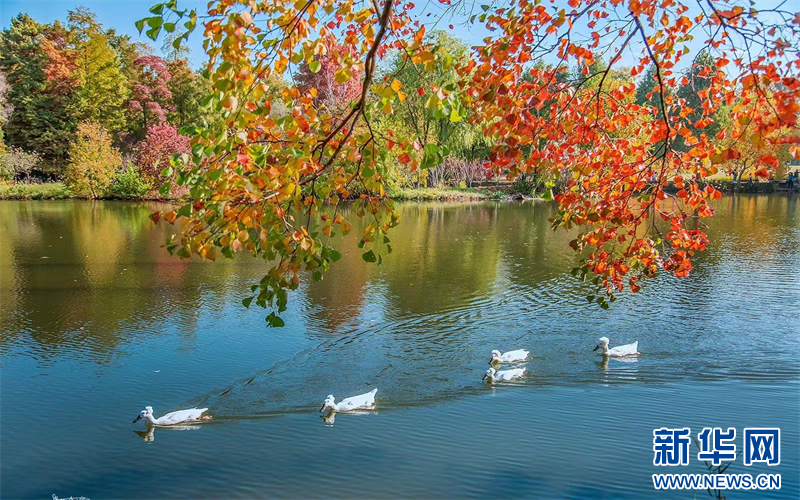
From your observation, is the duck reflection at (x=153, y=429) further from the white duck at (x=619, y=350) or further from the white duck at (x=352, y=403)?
the white duck at (x=619, y=350)

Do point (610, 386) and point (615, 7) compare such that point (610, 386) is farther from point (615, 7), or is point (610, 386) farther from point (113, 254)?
point (113, 254)

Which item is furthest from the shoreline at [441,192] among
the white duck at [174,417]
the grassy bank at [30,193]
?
the white duck at [174,417]

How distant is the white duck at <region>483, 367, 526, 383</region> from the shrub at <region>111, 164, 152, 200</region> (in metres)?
33.8

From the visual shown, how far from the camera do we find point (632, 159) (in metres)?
4.64

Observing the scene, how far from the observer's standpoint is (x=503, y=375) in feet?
25.1

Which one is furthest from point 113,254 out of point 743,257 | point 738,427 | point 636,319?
point 743,257

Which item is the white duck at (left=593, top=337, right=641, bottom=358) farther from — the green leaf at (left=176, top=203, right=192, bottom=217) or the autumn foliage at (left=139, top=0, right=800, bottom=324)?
the green leaf at (left=176, top=203, right=192, bottom=217)

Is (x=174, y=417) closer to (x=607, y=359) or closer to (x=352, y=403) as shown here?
A: (x=352, y=403)

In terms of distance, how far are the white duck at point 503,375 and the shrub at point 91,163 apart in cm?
3414

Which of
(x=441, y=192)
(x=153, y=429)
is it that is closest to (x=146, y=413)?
(x=153, y=429)

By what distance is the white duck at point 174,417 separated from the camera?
647 cm

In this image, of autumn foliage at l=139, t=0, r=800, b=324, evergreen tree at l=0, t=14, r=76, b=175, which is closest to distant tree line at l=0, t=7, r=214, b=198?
evergreen tree at l=0, t=14, r=76, b=175

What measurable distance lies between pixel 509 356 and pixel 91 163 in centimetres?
3403

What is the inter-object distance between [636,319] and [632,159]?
621cm
